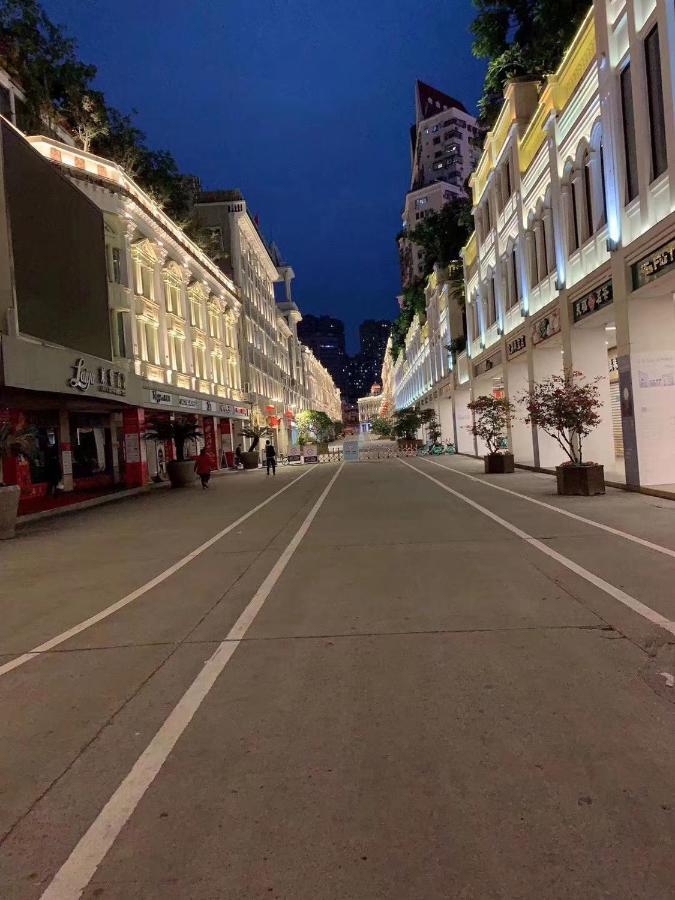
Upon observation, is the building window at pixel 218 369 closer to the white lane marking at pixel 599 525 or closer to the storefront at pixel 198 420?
the storefront at pixel 198 420

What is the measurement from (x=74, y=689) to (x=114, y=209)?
27.3 meters

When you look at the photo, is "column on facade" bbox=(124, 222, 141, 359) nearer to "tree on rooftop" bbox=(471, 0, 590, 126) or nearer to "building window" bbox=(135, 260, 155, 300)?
"building window" bbox=(135, 260, 155, 300)

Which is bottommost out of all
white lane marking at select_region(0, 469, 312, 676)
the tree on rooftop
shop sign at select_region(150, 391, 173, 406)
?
white lane marking at select_region(0, 469, 312, 676)

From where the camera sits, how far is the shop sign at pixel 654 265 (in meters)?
12.4

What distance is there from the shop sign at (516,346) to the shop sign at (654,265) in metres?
10.5

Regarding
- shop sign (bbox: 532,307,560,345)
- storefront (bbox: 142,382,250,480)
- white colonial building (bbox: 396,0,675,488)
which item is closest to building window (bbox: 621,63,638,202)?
white colonial building (bbox: 396,0,675,488)

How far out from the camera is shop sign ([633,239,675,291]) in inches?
488

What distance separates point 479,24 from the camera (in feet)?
102

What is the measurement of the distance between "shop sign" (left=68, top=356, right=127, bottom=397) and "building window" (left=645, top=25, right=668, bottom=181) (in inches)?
652

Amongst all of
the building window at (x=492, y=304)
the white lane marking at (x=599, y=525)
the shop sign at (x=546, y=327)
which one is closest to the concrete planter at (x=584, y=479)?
the white lane marking at (x=599, y=525)

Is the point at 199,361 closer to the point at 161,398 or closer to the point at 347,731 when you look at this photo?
the point at 161,398

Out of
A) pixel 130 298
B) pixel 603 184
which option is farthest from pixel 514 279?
pixel 130 298

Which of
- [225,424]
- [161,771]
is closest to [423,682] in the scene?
[161,771]

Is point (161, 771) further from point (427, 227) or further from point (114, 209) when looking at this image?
point (427, 227)
